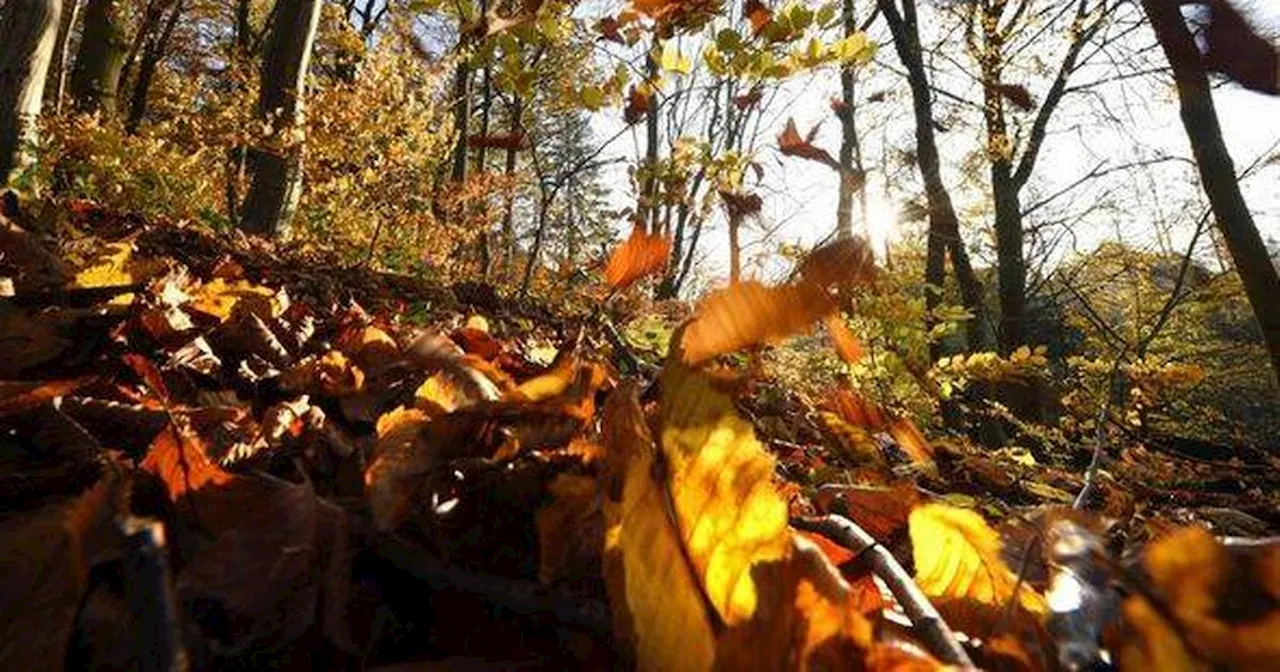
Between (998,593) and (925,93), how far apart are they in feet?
33.1

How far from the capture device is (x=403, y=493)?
629 mm

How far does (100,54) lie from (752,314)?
1235cm

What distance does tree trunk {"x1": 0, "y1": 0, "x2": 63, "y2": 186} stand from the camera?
390 cm

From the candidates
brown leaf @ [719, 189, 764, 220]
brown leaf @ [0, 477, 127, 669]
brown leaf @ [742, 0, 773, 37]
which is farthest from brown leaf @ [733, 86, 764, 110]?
brown leaf @ [0, 477, 127, 669]

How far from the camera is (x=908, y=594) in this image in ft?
1.80

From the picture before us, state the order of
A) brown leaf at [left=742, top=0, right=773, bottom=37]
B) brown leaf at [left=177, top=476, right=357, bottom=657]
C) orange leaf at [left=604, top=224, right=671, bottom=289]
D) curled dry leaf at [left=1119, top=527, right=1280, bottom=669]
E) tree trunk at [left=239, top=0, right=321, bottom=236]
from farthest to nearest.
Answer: tree trunk at [left=239, top=0, right=321, bottom=236] → brown leaf at [left=742, top=0, right=773, bottom=37] → orange leaf at [left=604, top=224, right=671, bottom=289] → brown leaf at [left=177, top=476, right=357, bottom=657] → curled dry leaf at [left=1119, top=527, right=1280, bottom=669]

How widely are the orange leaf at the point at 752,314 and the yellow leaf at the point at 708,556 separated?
0.04m

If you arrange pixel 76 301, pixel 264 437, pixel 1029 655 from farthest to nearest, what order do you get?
pixel 76 301 → pixel 264 437 → pixel 1029 655

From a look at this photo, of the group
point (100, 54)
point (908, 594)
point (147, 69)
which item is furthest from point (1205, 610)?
point (147, 69)

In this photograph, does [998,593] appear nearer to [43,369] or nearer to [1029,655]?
[1029,655]

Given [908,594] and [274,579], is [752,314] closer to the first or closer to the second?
[908,594]

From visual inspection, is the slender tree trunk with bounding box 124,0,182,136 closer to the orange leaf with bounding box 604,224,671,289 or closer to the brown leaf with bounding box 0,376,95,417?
the orange leaf with bounding box 604,224,671,289

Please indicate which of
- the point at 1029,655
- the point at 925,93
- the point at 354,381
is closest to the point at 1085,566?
the point at 1029,655

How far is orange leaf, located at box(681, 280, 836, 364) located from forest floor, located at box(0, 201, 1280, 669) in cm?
5
